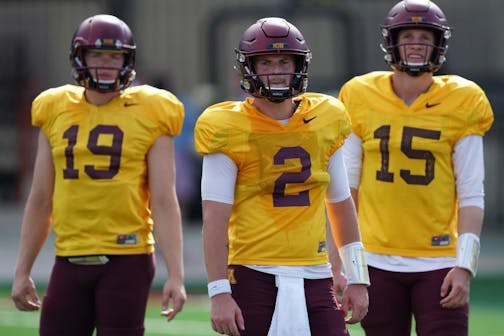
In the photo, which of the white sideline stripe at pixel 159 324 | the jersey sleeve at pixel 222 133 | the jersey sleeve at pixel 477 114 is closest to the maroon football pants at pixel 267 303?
the jersey sleeve at pixel 222 133

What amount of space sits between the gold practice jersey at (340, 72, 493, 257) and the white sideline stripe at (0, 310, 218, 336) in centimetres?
361

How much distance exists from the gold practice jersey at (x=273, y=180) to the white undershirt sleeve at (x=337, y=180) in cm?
9

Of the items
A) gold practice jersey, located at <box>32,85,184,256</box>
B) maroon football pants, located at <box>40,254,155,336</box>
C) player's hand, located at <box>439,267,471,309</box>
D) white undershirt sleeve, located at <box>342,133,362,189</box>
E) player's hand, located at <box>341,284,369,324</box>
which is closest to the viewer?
player's hand, located at <box>341,284,369,324</box>

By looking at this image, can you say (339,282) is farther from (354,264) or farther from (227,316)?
(227,316)

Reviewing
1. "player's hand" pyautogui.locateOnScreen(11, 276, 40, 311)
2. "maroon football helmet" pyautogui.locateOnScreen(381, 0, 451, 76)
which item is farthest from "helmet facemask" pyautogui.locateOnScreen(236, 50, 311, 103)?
"player's hand" pyautogui.locateOnScreen(11, 276, 40, 311)

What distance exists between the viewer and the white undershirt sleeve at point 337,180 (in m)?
5.24

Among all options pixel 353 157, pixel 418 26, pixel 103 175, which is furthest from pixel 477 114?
A: pixel 103 175

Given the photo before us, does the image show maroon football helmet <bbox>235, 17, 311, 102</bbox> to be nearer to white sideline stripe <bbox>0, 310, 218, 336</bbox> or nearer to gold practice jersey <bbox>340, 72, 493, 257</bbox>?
gold practice jersey <bbox>340, 72, 493, 257</bbox>

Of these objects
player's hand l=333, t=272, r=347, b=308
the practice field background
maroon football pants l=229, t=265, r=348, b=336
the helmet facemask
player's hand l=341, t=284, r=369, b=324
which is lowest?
the practice field background

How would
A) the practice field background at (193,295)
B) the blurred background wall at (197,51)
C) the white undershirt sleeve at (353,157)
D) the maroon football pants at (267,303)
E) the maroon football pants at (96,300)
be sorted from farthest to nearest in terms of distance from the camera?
the blurred background wall at (197,51), the practice field background at (193,295), the white undershirt sleeve at (353,157), the maroon football pants at (96,300), the maroon football pants at (267,303)

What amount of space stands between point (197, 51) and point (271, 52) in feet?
38.1

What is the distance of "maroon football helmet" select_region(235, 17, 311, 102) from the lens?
16.6 feet

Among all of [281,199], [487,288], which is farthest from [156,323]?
[281,199]

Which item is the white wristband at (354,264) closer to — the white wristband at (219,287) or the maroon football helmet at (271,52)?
the white wristband at (219,287)
